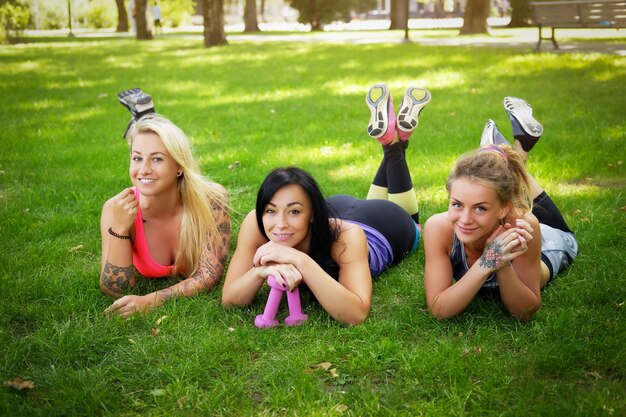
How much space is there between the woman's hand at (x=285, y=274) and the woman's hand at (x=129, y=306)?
2.82ft

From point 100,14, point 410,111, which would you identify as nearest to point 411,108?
point 410,111

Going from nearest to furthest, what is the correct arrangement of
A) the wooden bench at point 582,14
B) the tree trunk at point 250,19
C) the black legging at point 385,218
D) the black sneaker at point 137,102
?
the black legging at point 385,218, the black sneaker at point 137,102, the wooden bench at point 582,14, the tree trunk at point 250,19

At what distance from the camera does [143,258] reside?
4391 millimetres

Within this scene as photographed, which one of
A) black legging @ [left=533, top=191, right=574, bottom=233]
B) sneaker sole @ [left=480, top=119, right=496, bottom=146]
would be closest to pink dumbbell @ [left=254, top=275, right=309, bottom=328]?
sneaker sole @ [left=480, top=119, right=496, bottom=146]

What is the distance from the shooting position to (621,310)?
12.4ft

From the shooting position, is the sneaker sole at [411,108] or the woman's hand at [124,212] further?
the sneaker sole at [411,108]

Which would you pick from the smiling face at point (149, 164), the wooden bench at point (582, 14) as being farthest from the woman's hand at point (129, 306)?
the wooden bench at point (582, 14)

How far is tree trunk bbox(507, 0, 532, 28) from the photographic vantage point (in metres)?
34.2

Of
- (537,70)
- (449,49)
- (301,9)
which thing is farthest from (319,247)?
(301,9)

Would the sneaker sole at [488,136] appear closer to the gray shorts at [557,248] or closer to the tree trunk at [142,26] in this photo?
the gray shorts at [557,248]

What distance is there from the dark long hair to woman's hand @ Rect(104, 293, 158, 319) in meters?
0.83

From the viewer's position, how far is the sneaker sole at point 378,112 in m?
5.01

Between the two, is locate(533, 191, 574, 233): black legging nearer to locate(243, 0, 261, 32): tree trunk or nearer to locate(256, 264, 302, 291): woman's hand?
locate(256, 264, 302, 291): woman's hand

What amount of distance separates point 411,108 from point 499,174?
6.11 ft
